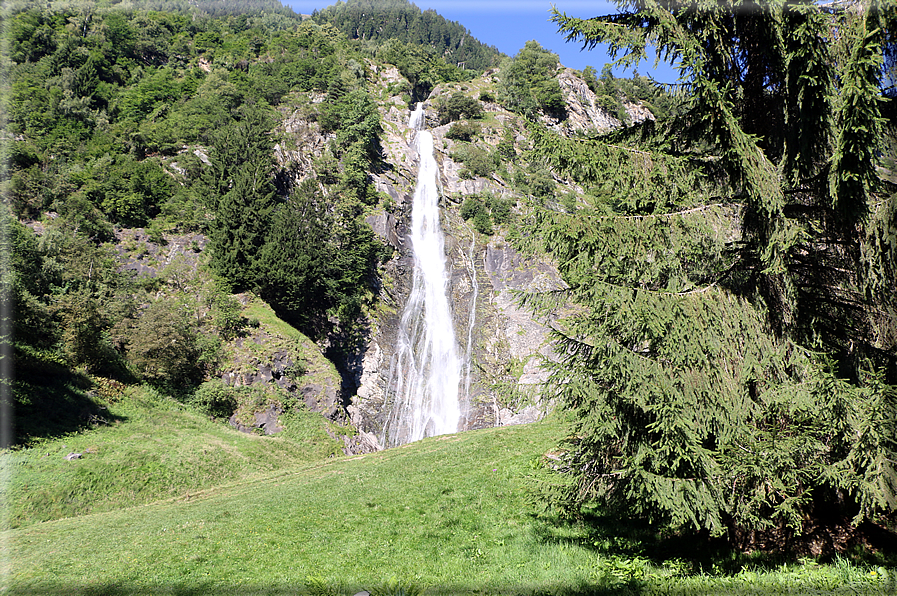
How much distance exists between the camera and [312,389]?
103ft

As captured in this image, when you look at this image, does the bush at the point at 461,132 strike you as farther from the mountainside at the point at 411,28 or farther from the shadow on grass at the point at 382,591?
the mountainside at the point at 411,28

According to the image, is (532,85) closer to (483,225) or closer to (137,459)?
(483,225)

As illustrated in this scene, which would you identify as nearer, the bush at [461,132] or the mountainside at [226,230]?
the mountainside at [226,230]

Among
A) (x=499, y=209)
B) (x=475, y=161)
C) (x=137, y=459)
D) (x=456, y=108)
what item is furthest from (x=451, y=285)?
(x=456, y=108)

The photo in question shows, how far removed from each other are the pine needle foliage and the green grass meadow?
0.92 meters

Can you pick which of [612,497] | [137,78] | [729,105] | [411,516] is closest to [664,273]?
[729,105]

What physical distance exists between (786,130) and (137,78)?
79.0 m

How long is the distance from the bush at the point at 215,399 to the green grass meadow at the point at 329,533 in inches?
229

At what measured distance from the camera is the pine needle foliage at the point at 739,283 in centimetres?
629

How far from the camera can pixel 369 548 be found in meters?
9.27

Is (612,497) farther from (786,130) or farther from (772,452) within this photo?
(786,130)

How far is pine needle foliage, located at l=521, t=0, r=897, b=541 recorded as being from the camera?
6289 mm

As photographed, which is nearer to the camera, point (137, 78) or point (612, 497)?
point (612, 497)

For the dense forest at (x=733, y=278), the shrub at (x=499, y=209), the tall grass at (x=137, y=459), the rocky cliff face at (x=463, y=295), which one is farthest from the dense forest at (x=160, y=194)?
the dense forest at (x=733, y=278)
